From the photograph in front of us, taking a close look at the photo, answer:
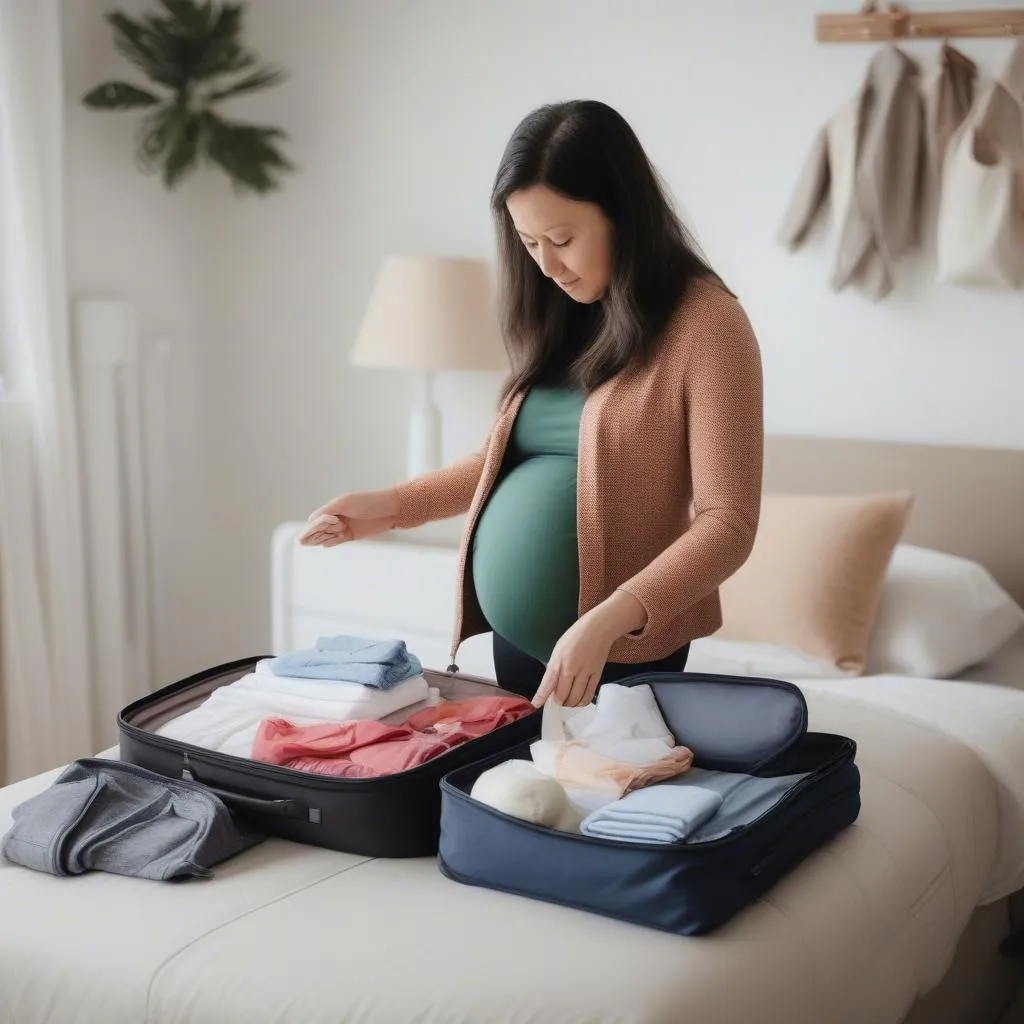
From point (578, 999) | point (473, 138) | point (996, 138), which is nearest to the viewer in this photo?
point (578, 999)

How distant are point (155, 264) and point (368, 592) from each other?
1103 millimetres

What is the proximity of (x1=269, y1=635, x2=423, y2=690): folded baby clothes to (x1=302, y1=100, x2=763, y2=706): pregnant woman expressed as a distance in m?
0.13

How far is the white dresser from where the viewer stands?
9.68 ft

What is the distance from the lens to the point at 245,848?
1555 mm

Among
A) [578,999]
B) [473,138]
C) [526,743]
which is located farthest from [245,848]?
[473,138]

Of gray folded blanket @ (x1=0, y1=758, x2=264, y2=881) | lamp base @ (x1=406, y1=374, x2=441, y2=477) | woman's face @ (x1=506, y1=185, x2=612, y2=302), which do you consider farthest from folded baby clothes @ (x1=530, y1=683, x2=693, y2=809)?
lamp base @ (x1=406, y1=374, x2=441, y2=477)

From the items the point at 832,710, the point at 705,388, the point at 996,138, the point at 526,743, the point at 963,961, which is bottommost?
the point at 963,961

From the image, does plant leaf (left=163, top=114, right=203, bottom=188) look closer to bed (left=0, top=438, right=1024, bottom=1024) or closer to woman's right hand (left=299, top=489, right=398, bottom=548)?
woman's right hand (left=299, top=489, right=398, bottom=548)

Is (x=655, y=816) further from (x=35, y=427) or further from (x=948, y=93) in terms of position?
(x=35, y=427)

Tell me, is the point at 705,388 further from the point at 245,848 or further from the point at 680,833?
the point at 245,848

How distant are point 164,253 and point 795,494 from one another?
1752 millimetres

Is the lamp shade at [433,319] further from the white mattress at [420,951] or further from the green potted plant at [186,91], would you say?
the white mattress at [420,951]

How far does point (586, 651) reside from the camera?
1.45 metres

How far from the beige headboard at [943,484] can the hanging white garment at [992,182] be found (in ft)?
1.20
